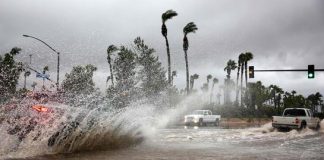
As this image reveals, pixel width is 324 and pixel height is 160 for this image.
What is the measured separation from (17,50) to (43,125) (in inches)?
2604

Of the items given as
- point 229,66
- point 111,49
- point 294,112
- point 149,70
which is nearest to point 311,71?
point 294,112

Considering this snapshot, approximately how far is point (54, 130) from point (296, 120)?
16533mm

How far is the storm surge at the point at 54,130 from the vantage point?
36.6 ft

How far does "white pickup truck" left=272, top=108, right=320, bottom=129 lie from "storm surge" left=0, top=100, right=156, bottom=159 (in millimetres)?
13955

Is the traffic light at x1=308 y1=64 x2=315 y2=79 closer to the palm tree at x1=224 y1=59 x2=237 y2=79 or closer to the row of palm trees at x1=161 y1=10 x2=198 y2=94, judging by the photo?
the row of palm trees at x1=161 y1=10 x2=198 y2=94

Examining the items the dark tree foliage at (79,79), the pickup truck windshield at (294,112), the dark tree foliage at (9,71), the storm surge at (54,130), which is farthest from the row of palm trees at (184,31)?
the storm surge at (54,130)

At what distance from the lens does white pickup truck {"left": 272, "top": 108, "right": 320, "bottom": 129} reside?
80.2 feet

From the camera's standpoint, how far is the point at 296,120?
24.5 m

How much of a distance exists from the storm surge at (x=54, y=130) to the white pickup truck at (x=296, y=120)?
45.8 ft

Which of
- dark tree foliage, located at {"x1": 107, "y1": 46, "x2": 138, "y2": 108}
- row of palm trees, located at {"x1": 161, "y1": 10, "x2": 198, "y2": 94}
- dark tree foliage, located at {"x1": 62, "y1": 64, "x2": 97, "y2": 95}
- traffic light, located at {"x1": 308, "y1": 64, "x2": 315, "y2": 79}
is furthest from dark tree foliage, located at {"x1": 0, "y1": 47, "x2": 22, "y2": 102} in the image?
traffic light, located at {"x1": 308, "y1": 64, "x2": 315, "y2": 79}

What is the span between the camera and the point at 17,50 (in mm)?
73688

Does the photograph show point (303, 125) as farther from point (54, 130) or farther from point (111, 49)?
point (111, 49)

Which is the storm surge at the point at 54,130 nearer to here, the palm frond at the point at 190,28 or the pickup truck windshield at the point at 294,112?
the pickup truck windshield at the point at 294,112

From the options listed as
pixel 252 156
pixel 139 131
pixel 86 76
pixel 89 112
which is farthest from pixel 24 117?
pixel 86 76
